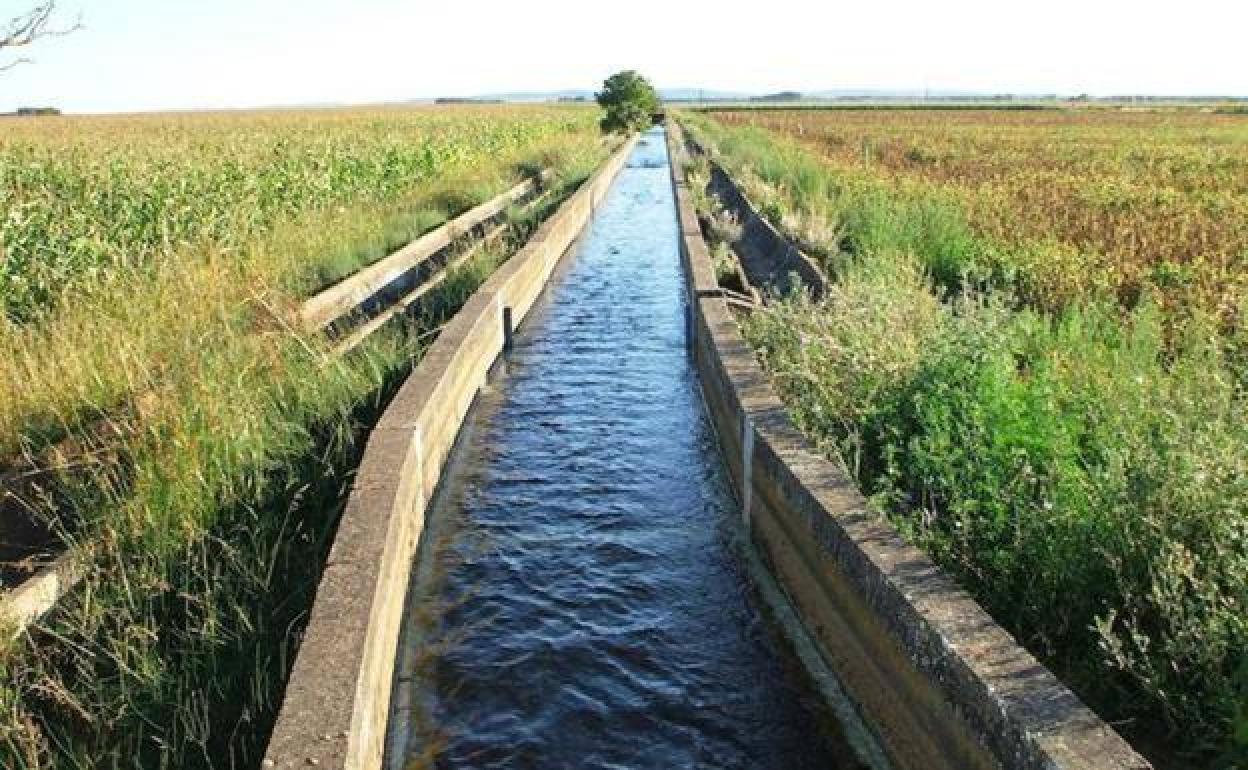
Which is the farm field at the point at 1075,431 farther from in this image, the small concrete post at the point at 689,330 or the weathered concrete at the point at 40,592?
the weathered concrete at the point at 40,592

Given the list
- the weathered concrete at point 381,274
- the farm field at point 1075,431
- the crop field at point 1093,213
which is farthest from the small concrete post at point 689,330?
the weathered concrete at point 381,274

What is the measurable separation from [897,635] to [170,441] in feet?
11.7

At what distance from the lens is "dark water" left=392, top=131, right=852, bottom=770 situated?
423 cm

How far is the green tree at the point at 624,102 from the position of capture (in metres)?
53.2

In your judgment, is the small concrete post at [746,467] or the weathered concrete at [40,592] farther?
the small concrete post at [746,467]

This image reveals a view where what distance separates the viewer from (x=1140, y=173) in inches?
838

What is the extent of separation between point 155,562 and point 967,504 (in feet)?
11.8

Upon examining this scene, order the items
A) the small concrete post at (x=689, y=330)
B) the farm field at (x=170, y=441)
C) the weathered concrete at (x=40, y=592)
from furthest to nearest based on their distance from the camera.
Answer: the small concrete post at (x=689, y=330) → the weathered concrete at (x=40, y=592) → the farm field at (x=170, y=441)

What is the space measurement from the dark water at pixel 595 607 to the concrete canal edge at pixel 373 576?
0.25m

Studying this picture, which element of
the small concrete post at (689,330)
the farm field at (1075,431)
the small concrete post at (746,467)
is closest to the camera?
the farm field at (1075,431)

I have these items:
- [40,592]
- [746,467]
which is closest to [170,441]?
[40,592]

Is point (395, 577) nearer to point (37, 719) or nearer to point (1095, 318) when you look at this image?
point (37, 719)

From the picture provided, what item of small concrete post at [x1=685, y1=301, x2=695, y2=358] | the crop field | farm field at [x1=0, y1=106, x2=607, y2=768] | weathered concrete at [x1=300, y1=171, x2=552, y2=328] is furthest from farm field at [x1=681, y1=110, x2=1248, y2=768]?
weathered concrete at [x1=300, y1=171, x2=552, y2=328]

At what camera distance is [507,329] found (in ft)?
35.3
